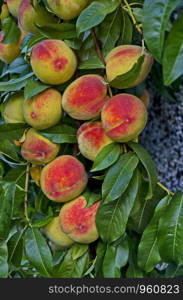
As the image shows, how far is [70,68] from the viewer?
0.95 metres

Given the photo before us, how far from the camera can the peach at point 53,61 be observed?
936 millimetres

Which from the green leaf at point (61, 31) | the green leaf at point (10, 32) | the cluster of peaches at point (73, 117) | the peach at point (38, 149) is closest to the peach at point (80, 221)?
the cluster of peaches at point (73, 117)

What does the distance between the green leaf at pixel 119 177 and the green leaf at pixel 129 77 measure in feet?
0.45

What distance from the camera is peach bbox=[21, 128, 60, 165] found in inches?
38.4

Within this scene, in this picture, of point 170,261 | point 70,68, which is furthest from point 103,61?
point 170,261

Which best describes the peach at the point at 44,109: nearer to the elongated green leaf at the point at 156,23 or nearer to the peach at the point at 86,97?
the peach at the point at 86,97

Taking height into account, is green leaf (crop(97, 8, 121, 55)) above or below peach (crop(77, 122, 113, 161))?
above

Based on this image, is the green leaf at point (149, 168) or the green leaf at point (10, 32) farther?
the green leaf at point (10, 32)

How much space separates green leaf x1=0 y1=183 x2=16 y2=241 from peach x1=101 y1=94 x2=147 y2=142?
258mm

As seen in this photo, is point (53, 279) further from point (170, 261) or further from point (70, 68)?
point (70, 68)

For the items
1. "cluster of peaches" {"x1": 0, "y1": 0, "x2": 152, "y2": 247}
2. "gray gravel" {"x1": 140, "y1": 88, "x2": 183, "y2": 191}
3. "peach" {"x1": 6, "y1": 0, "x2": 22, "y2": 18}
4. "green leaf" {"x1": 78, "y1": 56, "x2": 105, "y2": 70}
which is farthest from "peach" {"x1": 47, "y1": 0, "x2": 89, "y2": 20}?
"gray gravel" {"x1": 140, "y1": 88, "x2": 183, "y2": 191}

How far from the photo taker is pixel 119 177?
2.88 ft

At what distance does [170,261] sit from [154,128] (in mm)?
640

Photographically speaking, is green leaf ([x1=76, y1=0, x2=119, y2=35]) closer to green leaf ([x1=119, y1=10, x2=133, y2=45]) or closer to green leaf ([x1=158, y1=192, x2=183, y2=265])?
green leaf ([x1=119, y1=10, x2=133, y2=45])
